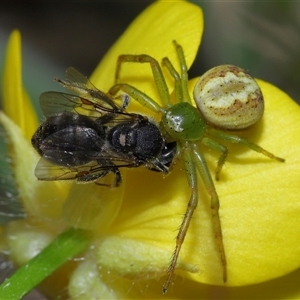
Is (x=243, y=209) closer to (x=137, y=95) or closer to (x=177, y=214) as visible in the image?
(x=177, y=214)

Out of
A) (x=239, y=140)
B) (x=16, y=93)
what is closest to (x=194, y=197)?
(x=239, y=140)

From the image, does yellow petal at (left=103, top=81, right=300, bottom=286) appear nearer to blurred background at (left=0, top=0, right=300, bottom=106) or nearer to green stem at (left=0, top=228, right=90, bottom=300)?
green stem at (left=0, top=228, right=90, bottom=300)

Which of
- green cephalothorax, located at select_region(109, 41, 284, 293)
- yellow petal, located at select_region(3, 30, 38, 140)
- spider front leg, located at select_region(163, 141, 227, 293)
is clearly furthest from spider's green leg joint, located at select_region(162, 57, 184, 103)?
yellow petal, located at select_region(3, 30, 38, 140)

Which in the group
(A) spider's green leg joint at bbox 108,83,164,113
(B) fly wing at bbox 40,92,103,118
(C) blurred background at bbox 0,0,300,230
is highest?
(B) fly wing at bbox 40,92,103,118

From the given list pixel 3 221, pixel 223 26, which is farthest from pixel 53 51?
pixel 3 221

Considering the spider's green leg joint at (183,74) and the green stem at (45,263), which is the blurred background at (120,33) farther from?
the green stem at (45,263)

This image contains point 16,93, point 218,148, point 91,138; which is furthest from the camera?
point 16,93

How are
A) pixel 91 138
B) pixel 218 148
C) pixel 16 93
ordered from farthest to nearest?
pixel 16 93 < pixel 218 148 < pixel 91 138

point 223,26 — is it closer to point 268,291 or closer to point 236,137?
point 236,137

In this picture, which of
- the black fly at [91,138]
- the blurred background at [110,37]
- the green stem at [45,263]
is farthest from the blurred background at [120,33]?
A: the green stem at [45,263]
